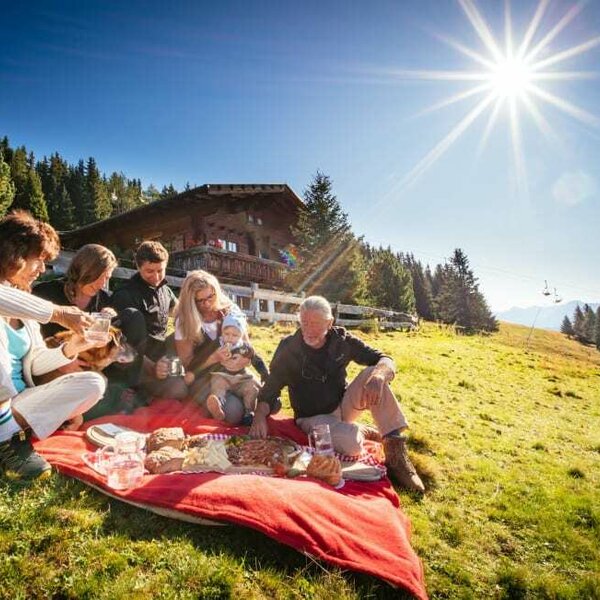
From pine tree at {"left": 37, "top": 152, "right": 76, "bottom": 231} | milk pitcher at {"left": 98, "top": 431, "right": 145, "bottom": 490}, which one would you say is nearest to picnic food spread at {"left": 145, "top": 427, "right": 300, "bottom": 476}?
milk pitcher at {"left": 98, "top": 431, "right": 145, "bottom": 490}

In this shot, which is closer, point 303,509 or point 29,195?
point 303,509

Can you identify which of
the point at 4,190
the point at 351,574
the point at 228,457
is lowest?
the point at 351,574

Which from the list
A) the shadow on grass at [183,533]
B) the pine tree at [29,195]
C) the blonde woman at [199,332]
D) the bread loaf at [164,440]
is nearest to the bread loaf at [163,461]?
the bread loaf at [164,440]

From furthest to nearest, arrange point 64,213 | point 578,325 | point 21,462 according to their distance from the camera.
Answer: point 578,325 → point 64,213 → point 21,462

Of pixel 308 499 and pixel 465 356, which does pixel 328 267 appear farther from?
pixel 308 499

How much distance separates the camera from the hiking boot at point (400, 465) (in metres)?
3.58

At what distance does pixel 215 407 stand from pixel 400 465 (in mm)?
2143

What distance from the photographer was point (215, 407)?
443cm

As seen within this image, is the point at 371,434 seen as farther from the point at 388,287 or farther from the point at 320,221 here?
the point at 388,287

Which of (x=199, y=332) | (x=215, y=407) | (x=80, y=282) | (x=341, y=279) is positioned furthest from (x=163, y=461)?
(x=341, y=279)

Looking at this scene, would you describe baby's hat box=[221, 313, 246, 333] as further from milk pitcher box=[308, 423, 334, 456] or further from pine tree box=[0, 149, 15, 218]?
pine tree box=[0, 149, 15, 218]

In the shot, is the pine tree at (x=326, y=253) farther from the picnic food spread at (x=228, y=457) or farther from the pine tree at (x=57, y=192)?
the pine tree at (x=57, y=192)

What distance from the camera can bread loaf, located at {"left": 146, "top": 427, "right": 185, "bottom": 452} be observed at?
349 centimetres

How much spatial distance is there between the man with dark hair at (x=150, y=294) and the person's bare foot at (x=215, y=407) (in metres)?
1.25
